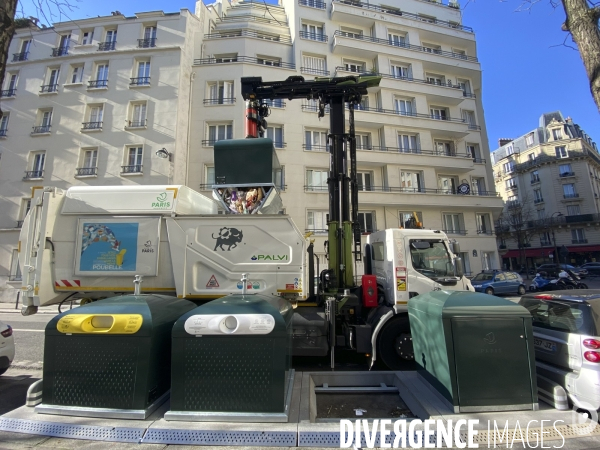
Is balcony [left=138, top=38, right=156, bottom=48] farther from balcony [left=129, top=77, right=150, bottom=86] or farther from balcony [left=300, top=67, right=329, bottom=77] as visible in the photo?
balcony [left=300, top=67, right=329, bottom=77]

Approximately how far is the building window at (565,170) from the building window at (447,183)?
34279mm

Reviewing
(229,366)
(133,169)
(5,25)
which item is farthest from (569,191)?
(5,25)

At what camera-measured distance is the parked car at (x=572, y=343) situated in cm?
338

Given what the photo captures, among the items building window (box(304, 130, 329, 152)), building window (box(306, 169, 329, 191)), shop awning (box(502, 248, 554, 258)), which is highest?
building window (box(304, 130, 329, 152))

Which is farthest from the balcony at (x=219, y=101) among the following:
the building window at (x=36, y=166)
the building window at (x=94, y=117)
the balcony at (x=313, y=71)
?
the building window at (x=36, y=166)

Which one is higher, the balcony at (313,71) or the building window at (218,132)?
the balcony at (313,71)

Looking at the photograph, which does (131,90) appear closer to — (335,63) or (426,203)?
(335,63)

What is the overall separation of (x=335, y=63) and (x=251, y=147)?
18.6 metres

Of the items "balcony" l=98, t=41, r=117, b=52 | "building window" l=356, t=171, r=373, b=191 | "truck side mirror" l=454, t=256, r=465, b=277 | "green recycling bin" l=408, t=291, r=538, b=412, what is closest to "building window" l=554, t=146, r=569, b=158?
"building window" l=356, t=171, r=373, b=191

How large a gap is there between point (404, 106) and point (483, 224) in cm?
1064

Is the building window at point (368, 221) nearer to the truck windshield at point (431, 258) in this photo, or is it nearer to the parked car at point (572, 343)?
the truck windshield at point (431, 258)

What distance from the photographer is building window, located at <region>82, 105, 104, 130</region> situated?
18.8 m

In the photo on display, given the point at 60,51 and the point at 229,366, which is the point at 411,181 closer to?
the point at 229,366

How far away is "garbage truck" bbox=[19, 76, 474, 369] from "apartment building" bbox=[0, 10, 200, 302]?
12.9 meters
